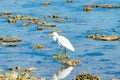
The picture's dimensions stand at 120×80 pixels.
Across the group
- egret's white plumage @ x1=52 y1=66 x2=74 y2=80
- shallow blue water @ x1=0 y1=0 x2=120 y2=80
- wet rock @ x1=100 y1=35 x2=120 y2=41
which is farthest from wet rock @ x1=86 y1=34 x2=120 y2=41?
egret's white plumage @ x1=52 y1=66 x2=74 y2=80

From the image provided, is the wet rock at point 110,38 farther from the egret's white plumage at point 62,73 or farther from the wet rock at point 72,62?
the egret's white plumage at point 62,73

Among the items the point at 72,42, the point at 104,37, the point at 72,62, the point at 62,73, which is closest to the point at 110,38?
the point at 104,37

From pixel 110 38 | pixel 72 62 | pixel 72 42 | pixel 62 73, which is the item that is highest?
pixel 110 38

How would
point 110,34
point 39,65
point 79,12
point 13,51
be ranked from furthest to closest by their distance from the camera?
point 79,12 < point 110,34 < point 13,51 < point 39,65

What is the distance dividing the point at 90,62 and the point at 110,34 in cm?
890

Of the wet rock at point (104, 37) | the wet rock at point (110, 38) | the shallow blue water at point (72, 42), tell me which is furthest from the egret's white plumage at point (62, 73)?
the wet rock at point (104, 37)

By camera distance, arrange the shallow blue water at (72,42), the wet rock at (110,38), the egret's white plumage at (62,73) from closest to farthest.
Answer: the egret's white plumage at (62,73)
the shallow blue water at (72,42)
the wet rock at (110,38)

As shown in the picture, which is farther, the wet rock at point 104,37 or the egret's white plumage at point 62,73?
A: the wet rock at point 104,37

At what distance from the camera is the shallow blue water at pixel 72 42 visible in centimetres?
2530

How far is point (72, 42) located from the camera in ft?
105

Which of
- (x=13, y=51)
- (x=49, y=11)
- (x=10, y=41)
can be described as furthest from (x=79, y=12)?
(x=13, y=51)

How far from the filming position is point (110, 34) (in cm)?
3488

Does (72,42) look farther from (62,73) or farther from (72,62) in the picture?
(62,73)

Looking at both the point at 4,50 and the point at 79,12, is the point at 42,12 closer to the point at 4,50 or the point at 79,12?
the point at 79,12
